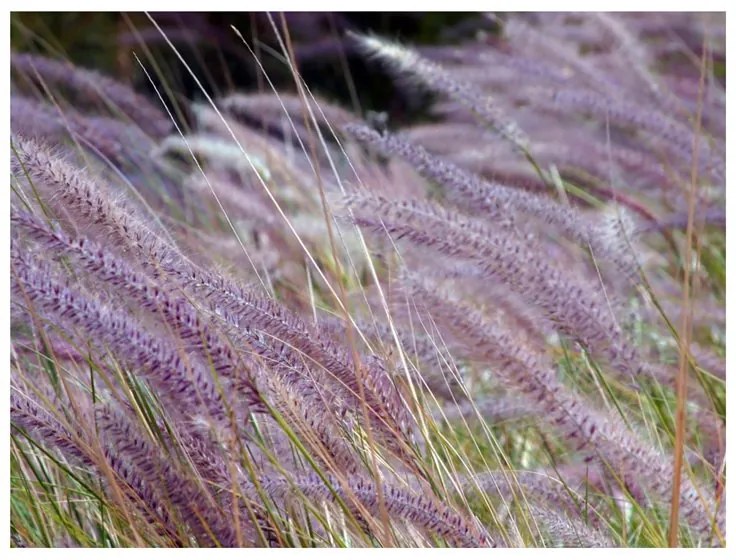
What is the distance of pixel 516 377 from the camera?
1.13 m

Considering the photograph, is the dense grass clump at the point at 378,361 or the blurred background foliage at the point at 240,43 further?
the blurred background foliage at the point at 240,43

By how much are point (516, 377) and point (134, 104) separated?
111 centimetres

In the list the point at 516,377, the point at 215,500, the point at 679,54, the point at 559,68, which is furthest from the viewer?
the point at 679,54

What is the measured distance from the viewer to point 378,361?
106cm

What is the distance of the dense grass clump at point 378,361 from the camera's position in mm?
924

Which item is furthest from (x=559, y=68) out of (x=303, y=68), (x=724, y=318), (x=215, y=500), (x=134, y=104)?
(x=215, y=500)

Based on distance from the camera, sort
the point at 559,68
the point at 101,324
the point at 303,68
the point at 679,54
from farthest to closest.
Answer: the point at 303,68, the point at 679,54, the point at 559,68, the point at 101,324

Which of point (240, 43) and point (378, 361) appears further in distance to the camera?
point (240, 43)

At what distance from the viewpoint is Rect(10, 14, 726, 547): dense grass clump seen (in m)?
0.92

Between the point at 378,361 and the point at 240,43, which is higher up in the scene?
the point at 240,43

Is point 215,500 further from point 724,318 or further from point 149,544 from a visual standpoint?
point 724,318

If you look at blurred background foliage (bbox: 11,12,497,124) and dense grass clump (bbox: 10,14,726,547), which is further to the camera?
blurred background foliage (bbox: 11,12,497,124)
